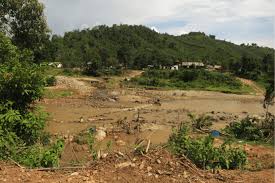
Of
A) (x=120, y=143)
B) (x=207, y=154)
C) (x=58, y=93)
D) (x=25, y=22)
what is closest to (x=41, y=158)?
(x=207, y=154)

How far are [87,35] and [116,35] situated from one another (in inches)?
257

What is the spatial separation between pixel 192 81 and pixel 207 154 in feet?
151

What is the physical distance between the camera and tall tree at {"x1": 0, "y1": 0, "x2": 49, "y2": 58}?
26.5 metres

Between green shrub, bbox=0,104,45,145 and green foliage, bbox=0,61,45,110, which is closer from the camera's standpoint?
green shrub, bbox=0,104,45,145

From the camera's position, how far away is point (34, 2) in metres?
26.7

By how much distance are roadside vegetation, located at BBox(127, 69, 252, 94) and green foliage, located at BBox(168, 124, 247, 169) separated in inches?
1604

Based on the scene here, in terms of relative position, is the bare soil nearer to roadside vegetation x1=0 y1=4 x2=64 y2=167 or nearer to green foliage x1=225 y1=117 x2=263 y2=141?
roadside vegetation x1=0 y1=4 x2=64 y2=167

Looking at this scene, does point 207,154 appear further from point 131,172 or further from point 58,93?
point 58,93

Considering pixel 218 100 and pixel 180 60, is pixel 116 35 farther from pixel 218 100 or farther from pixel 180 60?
pixel 218 100

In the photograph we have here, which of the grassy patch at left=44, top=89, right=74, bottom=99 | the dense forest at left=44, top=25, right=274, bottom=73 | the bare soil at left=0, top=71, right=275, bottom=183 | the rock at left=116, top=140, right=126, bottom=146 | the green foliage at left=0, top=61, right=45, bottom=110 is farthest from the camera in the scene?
the dense forest at left=44, top=25, right=274, bottom=73

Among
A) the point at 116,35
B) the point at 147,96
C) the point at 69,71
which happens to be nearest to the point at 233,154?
the point at 147,96

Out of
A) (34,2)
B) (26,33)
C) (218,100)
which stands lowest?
(218,100)

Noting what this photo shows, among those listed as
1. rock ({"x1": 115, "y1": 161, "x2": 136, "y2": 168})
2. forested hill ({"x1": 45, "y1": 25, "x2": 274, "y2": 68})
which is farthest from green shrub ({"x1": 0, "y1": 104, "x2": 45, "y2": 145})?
forested hill ({"x1": 45, "y1": 25, "x2": 274, "y2": 68})

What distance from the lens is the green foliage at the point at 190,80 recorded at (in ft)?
169
